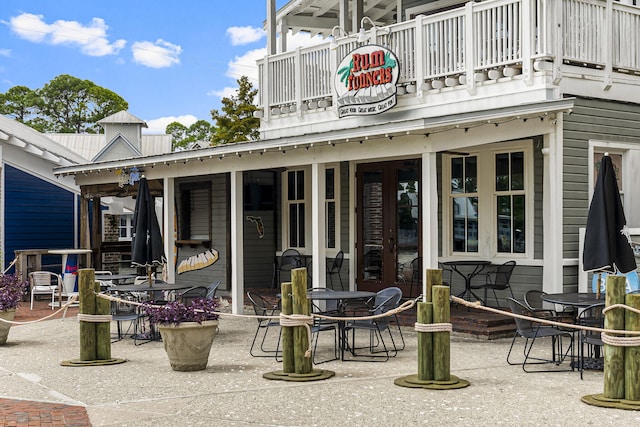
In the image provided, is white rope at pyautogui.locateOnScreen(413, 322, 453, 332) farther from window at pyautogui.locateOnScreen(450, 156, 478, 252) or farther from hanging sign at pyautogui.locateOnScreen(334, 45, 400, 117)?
hanging sign at pyautogui.locateOnScreen(334, 45, 400, 117)

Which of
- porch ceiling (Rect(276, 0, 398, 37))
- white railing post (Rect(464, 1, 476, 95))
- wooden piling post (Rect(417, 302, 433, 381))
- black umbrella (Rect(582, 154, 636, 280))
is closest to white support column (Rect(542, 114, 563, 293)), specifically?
white railing post (Rect(464, 1, 476, 95))

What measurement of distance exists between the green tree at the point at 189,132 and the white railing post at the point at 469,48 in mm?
50803

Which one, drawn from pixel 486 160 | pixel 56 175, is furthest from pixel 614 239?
pixel 56 175

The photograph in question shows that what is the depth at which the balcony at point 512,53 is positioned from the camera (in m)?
10.7

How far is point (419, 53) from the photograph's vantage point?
11984 mm

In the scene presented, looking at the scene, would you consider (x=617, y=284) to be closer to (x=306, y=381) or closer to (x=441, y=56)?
(x=306, y=381)

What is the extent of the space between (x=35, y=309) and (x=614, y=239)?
11.1m

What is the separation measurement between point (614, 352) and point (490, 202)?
5412 mm

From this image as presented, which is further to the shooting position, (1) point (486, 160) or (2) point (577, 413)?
(1) point (486, 160)

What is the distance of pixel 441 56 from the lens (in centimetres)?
1185

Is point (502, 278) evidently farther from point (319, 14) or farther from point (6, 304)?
point (319, 14)

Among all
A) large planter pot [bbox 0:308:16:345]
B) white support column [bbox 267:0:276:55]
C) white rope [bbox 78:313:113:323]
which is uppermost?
white support column [bbox 267:0:276:55]

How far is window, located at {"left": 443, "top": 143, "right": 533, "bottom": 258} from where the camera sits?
461 inches

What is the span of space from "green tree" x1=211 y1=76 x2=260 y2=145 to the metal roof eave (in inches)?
914
